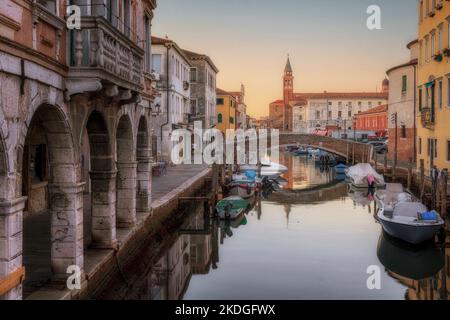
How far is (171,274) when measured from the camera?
40.4 ft

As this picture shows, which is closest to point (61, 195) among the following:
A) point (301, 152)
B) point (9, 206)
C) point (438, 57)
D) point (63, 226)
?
point (63, 226)

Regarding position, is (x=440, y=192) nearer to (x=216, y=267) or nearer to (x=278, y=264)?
(x=278, y=264)

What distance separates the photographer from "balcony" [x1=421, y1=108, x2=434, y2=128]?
24.0m

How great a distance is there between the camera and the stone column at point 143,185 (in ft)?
46.2

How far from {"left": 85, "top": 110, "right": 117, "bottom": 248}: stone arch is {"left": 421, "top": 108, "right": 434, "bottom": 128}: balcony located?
59.3 feet

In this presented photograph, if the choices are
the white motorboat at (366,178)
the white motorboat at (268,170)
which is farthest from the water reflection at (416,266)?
the white motorboat at (268,170)

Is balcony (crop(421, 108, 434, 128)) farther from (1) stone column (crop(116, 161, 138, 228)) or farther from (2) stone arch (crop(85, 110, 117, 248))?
(2) stone arch (crop(85, 110, 117, 248))

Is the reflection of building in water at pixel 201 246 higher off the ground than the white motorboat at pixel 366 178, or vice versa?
the white motorboat at pixel 366 178

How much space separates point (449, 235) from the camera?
594 inches

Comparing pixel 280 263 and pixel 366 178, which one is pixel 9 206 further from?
pixel 366 178

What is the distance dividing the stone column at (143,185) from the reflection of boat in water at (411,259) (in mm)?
6695

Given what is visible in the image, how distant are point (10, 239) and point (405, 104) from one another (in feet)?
110

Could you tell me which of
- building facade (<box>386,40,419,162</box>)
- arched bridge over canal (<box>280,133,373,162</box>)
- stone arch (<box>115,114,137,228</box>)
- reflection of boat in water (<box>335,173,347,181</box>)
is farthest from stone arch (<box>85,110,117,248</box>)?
arched bridge over canal (<box>280,133,373,162</box>)

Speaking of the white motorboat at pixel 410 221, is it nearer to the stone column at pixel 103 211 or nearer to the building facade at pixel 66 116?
the building facade at pixel 66 116
